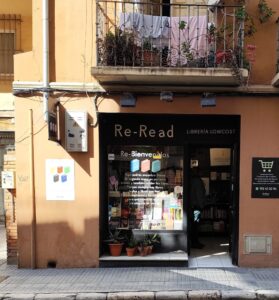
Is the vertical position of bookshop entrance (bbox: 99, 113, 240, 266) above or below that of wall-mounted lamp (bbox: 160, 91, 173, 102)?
below

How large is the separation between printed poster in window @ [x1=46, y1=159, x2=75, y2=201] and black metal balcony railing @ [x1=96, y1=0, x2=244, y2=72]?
2.08m

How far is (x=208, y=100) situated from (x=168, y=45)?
4.15ft

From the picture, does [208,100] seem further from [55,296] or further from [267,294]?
[55,296]

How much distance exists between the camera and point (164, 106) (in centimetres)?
784

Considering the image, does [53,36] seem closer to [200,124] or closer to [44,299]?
[200,124]

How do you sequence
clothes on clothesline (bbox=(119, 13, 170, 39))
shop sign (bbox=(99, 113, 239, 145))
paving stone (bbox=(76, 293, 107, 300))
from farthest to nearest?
shop sign (bbox=(99, 113, 239, 145)) → clothes on clothesline (bbox=(119, 13, 170, 39)) → paving stone (bbox=(76, 293, 107, 300))

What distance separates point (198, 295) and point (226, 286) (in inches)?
25.2

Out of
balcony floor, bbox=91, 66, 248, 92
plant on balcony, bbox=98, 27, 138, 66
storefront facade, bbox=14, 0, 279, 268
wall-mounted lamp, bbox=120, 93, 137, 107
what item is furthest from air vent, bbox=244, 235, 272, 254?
plant on balcony, bbox=98, 27, 138, 66

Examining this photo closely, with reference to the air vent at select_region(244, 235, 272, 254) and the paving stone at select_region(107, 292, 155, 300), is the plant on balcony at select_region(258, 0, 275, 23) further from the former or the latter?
the paving stone at select_region(107, 292, 155, 300)

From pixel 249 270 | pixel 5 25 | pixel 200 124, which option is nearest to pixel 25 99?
pixel 200 124

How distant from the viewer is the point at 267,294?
644 centimetres

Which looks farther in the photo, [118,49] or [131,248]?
[131,248]

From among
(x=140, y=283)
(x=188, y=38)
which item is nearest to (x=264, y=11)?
(x=188, y=38)

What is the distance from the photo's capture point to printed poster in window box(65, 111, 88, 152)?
25.6 feet
